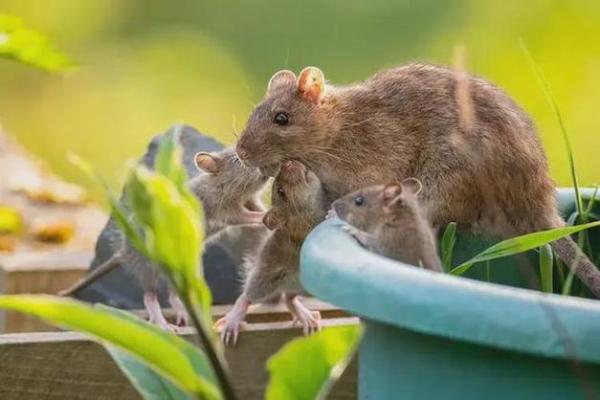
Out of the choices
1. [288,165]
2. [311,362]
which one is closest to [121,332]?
[311,362]

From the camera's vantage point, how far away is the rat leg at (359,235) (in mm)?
2596

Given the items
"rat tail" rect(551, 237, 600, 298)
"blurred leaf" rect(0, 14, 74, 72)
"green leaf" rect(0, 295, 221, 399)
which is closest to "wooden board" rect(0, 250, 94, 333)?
"blurred leaf" rect(0, 14, 74, 72)

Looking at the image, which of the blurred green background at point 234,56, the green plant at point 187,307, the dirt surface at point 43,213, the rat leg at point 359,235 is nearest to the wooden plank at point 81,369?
the rat leg at point 359,235

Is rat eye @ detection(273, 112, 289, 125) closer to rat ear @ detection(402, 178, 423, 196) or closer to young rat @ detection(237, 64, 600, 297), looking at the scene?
young rat @ detection(237, 64, 600, 297)

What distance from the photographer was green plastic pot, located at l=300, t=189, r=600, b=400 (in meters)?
2.04

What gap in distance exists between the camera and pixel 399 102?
140 inches

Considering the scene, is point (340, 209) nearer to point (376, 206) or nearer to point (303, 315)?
point (376, 206)

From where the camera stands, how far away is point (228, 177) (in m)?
3.94

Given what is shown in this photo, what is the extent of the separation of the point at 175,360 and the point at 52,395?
1326 millimetres

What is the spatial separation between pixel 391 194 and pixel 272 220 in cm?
69

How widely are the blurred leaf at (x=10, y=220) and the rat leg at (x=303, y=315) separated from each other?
1.02 metres

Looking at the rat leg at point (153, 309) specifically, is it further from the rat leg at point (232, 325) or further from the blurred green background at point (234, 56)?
the blurred green background at point (234, 56)

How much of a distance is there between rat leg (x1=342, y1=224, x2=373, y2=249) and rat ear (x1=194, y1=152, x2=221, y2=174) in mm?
1246

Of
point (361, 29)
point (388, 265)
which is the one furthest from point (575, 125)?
point (388, 265)
